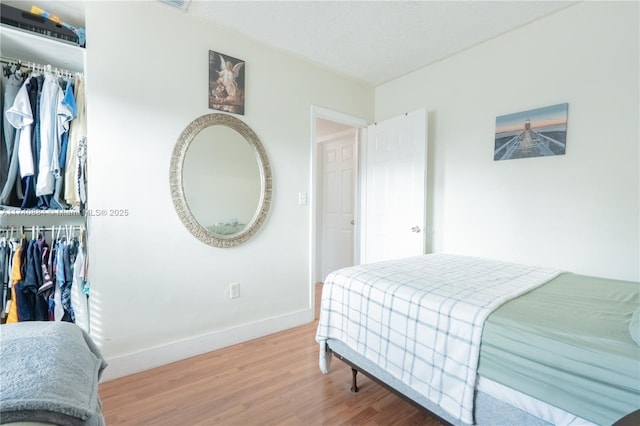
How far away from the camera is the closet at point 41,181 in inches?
66.6

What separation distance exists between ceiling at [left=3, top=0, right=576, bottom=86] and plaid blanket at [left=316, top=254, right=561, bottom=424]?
1828 millimetres

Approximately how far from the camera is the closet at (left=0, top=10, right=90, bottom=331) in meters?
1.69

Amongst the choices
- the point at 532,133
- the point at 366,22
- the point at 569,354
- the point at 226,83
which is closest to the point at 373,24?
the point at 366,22

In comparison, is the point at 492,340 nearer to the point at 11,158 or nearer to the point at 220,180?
the point at 220,180

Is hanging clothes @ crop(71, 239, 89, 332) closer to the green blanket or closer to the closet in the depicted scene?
the closet

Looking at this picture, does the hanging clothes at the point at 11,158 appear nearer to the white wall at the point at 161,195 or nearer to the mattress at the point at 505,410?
the white wall at the point at 161,195

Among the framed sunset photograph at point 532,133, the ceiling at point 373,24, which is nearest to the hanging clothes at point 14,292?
the ceiling at point 373,24

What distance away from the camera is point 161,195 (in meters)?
2.13

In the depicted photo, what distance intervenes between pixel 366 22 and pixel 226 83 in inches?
47.3

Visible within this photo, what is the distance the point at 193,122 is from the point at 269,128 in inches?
25.9

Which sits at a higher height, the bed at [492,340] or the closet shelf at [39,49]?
the closet shelf at [39,49]

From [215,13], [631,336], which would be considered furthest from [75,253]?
[631,336]

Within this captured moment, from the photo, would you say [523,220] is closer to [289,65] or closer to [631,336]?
[631,336]

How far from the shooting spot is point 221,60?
236 cm
